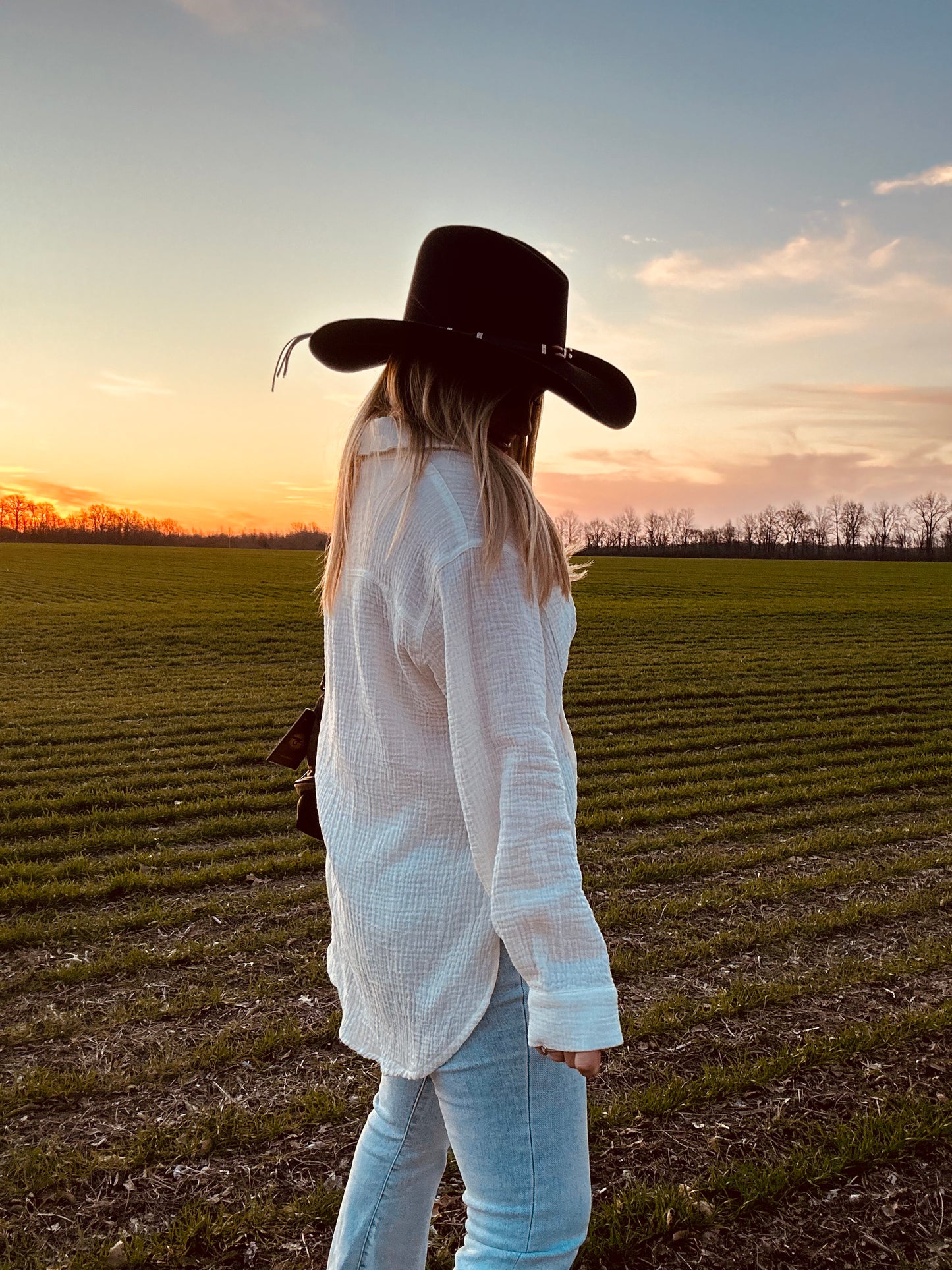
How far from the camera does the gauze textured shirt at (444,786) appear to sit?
149 centimetres

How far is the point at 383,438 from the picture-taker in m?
1.71

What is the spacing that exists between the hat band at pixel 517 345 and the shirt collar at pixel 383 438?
0.66 ft

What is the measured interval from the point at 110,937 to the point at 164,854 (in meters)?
Result: 1.55

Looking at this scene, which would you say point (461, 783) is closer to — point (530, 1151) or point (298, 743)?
point (530, 1151)

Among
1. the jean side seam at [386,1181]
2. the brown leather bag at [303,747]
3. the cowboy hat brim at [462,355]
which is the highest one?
the cowboy hat brim at [462,355]

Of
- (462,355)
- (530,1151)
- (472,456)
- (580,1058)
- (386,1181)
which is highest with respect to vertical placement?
(462,355)

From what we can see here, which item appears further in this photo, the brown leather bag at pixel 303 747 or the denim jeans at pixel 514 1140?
the brown leather bag at pixel 303 747

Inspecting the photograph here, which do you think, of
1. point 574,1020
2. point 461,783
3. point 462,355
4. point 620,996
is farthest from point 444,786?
point 620,996

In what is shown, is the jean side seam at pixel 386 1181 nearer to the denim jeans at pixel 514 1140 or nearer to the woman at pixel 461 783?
the woman at pixel 461 783

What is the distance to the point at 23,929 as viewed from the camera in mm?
5492

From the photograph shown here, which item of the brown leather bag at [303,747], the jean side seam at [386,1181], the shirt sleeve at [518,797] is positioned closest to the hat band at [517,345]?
the shirt sleeve at [518,797]

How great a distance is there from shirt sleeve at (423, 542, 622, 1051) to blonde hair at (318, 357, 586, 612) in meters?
0.05

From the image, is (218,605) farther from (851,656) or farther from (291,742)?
(291,742)

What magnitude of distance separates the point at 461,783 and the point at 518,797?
0.34 feet
